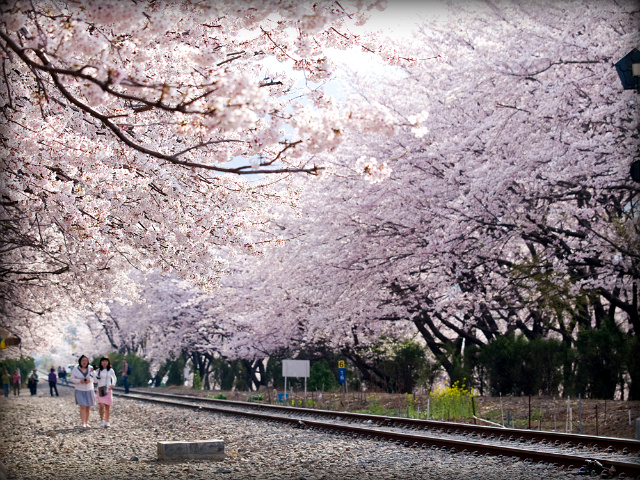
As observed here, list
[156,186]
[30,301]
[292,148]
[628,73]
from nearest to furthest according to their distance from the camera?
[292,148] → [628,73] → [156,186] → [30,301]

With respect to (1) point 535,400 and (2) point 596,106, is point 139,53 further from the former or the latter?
(1) point 535,400

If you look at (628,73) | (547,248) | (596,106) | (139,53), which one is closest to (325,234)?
(547,248)

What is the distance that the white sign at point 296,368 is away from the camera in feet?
71.8

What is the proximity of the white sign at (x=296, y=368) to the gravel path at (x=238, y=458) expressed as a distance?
7.05 metres

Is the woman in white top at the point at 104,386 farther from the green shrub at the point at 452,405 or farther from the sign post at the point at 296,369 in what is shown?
the sign post at the point at 296,369

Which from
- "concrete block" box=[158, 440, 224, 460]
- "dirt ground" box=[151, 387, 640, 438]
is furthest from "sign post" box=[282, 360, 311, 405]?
"concrete block" box=[158, 440, 224, 460]

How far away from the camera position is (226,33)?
830 centimetres

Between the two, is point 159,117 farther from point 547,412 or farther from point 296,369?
point 296,369

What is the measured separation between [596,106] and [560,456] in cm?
922

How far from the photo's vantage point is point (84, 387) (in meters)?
14.6

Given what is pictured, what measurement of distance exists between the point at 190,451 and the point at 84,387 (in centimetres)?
631

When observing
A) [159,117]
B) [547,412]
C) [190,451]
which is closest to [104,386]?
[190,451]

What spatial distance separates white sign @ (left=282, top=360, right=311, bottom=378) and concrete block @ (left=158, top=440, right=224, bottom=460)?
12.3 meters

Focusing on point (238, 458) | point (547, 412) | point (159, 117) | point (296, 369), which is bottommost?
point (238, 458)
